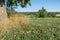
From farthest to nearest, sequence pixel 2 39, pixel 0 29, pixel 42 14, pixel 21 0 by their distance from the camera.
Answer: pixel 42 14 → pixel 21 0 → pixel 0 29 → pixel 2 39

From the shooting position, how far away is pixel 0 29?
13.0 m

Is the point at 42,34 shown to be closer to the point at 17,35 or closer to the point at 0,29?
the point at 17,35

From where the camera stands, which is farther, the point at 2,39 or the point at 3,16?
the point at 3,16

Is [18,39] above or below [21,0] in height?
below

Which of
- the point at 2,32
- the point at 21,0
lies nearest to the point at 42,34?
the point at 2,32

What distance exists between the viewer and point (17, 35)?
11.7 metres

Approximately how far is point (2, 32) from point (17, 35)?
45.0 inches

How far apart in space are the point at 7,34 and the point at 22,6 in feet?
26.5

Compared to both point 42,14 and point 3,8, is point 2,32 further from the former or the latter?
point 42,14

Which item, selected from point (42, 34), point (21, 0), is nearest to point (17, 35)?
point (42, 34)

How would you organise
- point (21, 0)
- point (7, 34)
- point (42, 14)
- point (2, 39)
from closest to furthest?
point (2, 39), point (7, 34), point (21, 0), point (42, 14)

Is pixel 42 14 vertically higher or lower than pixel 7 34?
lower

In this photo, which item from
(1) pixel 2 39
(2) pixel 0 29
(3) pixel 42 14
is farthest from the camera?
(3) pixel 42 14

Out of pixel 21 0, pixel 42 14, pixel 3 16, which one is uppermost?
pixel 21 0
